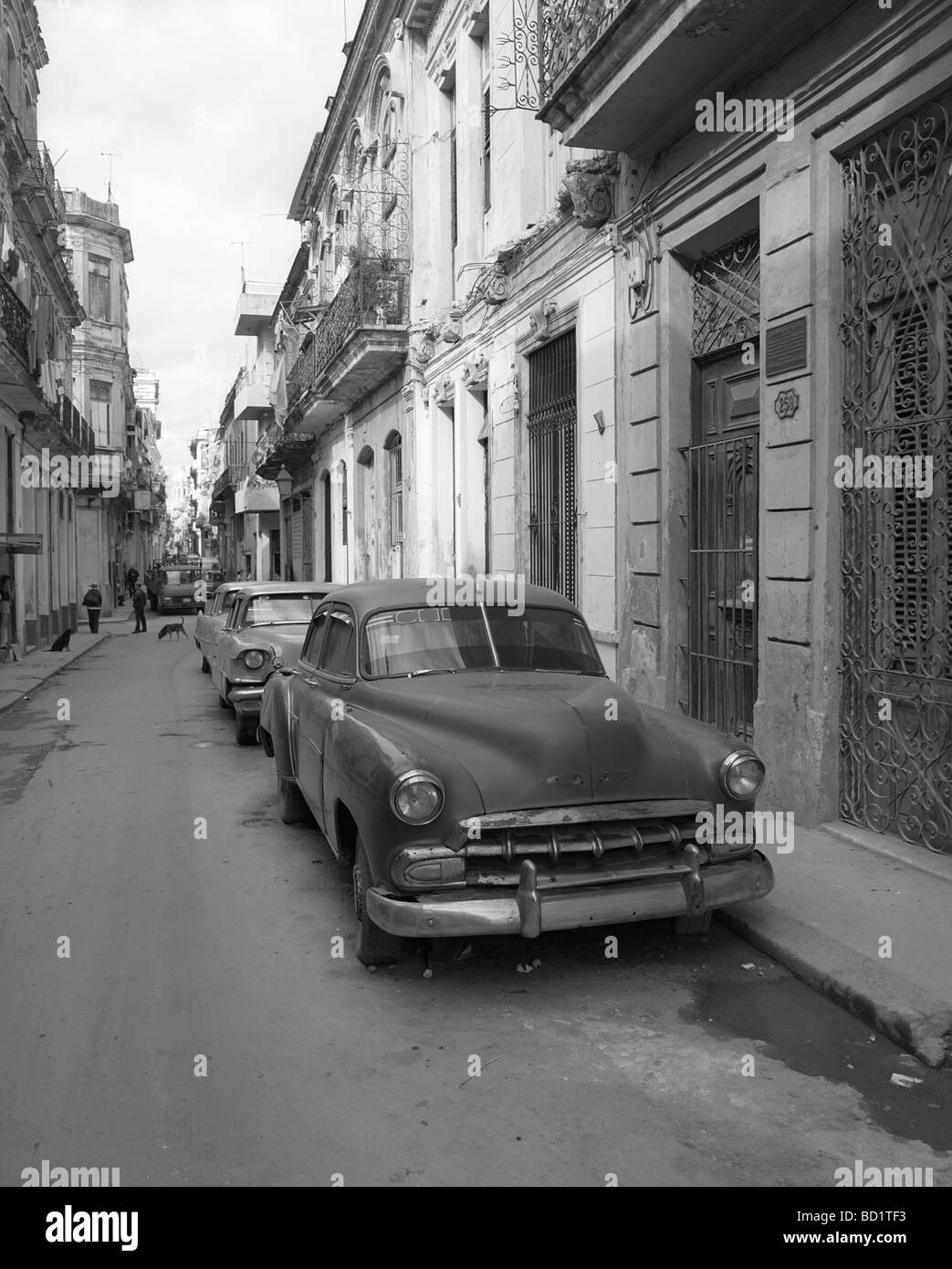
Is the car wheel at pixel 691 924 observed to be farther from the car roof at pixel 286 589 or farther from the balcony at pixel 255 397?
the balcony at pixel 255 397

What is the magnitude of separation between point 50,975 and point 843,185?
6169mm

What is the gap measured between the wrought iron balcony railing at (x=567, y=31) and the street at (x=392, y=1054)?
6.47 m

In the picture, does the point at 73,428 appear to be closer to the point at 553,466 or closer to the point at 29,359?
the point at 29,359

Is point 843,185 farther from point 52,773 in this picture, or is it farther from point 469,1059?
point 52,773

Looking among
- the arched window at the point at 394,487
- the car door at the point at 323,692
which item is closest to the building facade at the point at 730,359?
the car door at the point at 323,692

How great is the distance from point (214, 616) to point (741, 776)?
11.1 meters

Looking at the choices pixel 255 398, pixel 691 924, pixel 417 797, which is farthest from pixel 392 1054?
pixel 255 398

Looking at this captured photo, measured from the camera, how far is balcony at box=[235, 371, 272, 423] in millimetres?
37875

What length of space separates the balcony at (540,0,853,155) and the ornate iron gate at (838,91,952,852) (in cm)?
117

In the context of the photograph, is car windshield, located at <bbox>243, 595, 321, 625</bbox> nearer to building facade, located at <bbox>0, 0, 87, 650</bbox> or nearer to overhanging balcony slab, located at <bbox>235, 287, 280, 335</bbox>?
building facade, located at <bbox>0, 0, 87, 650</bbox>

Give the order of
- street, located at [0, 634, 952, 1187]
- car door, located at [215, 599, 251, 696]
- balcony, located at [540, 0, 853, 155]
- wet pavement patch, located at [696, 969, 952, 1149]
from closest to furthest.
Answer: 1. street, located at [0, 634, 952, 1187]
2. wet pavement patch, located at [696, 969, 952, 1149]
3. balcony, located at [540, 0, 853, 155]
4. car door, located at [215, 599, 251, 696]

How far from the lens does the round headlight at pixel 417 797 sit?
4.14 meters

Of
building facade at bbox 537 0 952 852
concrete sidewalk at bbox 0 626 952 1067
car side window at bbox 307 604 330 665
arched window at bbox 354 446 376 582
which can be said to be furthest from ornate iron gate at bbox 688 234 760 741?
arched window at bbox 354 446 376 582
